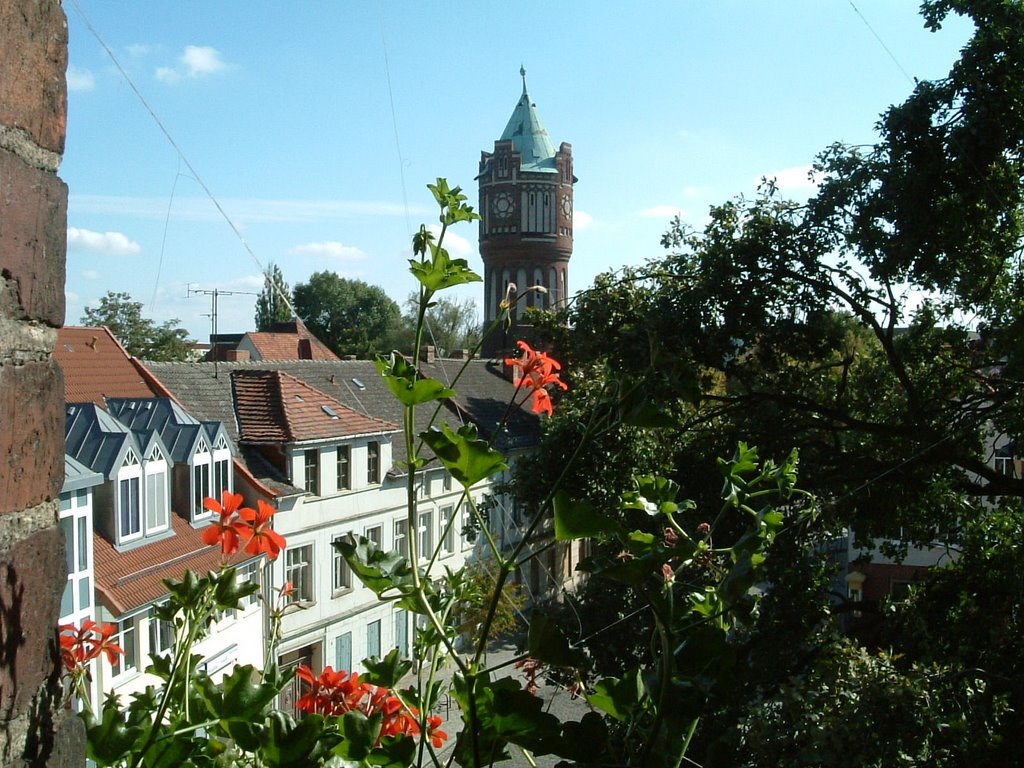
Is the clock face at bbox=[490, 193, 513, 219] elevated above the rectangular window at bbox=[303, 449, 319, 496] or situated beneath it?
elevated above

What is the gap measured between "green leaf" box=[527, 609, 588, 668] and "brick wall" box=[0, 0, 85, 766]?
0.42 meters

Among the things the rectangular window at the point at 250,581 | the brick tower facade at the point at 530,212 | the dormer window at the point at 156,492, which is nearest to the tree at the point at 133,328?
the brick tower facade at the point at 530,212

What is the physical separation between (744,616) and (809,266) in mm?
6751

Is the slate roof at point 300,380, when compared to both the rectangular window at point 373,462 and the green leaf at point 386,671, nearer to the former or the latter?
the rectangular window at point 373,462

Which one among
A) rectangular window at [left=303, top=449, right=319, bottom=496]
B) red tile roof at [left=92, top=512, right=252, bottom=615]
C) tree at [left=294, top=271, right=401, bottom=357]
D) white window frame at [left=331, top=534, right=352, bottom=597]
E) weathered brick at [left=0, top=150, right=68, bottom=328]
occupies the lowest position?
white window frame at [left=331, top=534, right=352, bottom=597]

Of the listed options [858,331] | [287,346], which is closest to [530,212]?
[287,346]

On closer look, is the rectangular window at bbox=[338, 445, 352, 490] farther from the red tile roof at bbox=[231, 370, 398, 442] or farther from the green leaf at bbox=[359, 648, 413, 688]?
the green leaf at bbox=[359, 648, 413, 688]

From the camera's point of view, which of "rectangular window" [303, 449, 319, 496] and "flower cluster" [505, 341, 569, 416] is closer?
"flower cluster" [505, 341, 569, 416]

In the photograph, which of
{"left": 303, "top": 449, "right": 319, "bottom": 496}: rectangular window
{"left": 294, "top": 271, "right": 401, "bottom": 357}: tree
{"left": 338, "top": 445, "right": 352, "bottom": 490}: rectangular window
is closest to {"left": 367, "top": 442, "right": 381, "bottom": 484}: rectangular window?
{"left": 338, "top": 445, "right": 352, "bottom": 490}: rectangular window

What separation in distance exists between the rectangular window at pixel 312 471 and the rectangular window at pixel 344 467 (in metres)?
0.42

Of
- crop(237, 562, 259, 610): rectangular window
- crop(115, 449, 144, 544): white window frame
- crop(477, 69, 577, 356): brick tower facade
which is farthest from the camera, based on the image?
crop(477, 69, 577, 356): brick tower facade

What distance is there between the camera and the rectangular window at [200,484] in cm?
1195

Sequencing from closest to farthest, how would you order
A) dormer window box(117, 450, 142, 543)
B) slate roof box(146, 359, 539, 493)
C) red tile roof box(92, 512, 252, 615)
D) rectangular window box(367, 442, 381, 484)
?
red tile roof box(92, 512, 252, 615), dormer window box(117, 450, 142, 543), slate roof box(146, 359, 539, 493), rectangular window box(367, 442, 381, 484)

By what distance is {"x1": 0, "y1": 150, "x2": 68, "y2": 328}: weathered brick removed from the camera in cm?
86
